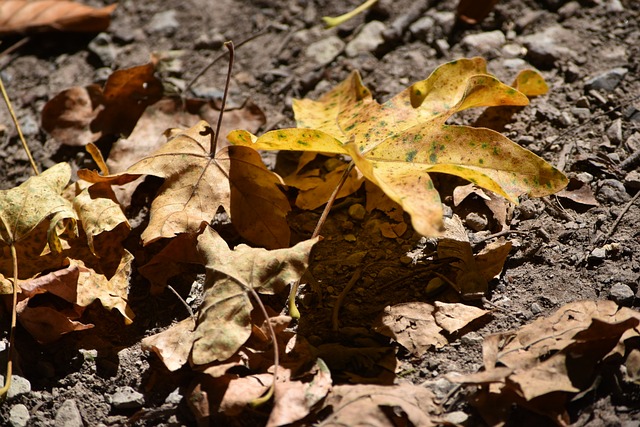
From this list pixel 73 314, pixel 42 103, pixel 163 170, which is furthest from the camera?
pixel 42 103

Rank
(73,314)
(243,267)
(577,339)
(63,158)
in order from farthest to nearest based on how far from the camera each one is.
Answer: (63,158)
(73,314)
(243,267)
(577,339)

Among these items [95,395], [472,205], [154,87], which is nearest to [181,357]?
[95,395]

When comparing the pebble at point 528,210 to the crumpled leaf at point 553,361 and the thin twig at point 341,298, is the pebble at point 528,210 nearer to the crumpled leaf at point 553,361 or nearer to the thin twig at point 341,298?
the crumpled leaf at point 553,361

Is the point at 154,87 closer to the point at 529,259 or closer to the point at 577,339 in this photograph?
the point at 529,259

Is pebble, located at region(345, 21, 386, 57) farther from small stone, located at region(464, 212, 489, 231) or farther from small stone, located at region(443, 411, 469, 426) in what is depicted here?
small stone, located at region(443, 411, 469, 426)

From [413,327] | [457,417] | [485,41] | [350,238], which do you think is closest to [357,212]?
[350,238]

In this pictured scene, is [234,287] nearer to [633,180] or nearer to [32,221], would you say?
[32,221]
